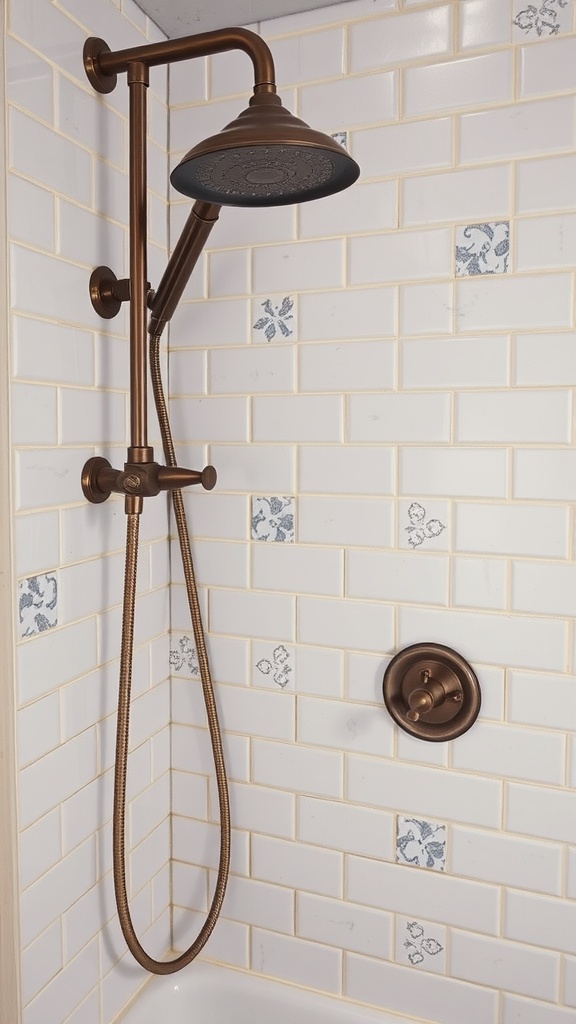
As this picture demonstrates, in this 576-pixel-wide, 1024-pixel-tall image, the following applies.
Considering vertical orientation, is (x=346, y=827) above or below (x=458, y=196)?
below

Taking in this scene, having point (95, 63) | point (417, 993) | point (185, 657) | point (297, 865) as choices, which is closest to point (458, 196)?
point (95, 63)

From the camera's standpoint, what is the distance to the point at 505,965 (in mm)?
1223

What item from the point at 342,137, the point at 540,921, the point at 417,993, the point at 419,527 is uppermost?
the point at 342,137

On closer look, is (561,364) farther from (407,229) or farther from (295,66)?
(295,66)

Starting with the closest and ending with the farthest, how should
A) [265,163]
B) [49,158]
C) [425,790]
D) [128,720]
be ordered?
[265,163], [49,158], [128,720], [425,790]

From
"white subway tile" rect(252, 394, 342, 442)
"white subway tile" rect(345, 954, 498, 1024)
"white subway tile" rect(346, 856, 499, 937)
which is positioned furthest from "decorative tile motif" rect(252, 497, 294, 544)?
"white subway tile" rect(345, 954, 498, 1024)

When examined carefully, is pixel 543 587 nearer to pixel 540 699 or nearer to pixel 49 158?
pixel 540 699

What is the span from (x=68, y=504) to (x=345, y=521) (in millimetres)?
438

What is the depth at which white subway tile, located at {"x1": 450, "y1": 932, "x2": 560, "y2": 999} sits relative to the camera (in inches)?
47.3

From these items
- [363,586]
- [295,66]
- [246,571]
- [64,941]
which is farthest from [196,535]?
[295,66]

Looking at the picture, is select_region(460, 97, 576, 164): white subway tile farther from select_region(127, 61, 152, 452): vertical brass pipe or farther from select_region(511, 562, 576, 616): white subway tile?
select_region(511, 562, 576, 616): white subway tile

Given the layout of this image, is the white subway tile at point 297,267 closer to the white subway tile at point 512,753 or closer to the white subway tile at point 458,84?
the white subway tile at point 458,84

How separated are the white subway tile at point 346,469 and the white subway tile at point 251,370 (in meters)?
0.12

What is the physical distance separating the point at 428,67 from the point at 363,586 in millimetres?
802
